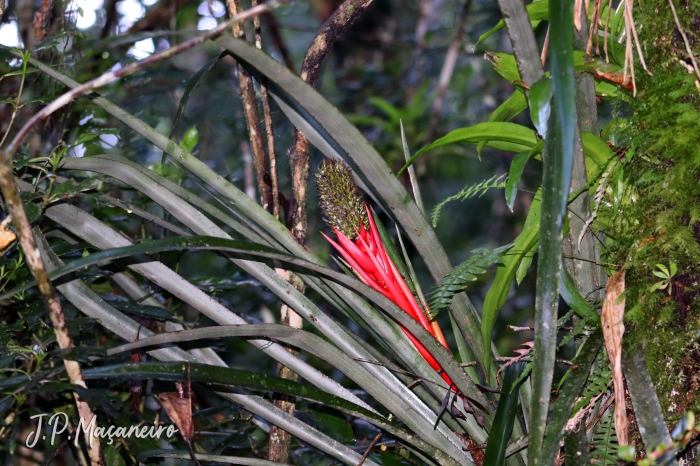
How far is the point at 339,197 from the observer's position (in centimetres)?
75

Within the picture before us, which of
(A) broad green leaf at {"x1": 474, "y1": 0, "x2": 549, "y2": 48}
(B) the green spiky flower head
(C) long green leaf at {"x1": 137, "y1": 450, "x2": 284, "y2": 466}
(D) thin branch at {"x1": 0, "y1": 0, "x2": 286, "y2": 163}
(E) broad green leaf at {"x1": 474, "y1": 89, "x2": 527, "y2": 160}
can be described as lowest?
(C) long green leaf at {"x1": 137, "y1": 450, "x2": 284, "y2": 466}

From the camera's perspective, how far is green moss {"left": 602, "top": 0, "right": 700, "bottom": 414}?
65 centimetres

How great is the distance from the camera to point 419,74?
Result: 2.99 m

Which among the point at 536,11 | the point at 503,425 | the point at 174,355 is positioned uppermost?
the point at 536,11

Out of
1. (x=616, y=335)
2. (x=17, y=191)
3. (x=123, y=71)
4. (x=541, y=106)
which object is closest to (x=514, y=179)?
(x=541, y=106)

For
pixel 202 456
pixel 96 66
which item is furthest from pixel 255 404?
pixel 96 66

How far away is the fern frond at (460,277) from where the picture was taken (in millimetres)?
666

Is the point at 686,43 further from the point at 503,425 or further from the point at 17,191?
the point at 17,191

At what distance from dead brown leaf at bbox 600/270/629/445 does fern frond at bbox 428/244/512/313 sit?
0.44 feet

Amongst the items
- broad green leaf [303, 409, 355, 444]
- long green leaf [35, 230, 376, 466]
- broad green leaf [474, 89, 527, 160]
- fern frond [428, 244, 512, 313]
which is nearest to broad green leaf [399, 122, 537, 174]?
broad green leaf [474, 89, 527, 160]

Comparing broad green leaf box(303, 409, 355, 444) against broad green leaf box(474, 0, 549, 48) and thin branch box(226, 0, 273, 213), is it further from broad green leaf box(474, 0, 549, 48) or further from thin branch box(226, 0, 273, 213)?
broad green leaf box(474, 0, 549, 48)

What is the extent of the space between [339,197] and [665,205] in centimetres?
40

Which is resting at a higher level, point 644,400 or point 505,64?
point 505,64

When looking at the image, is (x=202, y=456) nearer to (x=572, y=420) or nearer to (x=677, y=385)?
(x=572, y=420)
